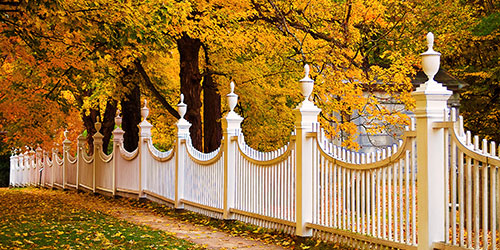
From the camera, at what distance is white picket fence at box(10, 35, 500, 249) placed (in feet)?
22.1

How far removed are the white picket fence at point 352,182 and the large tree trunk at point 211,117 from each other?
2069 millimetres

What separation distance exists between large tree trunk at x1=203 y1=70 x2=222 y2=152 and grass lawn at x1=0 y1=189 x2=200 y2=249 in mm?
4456

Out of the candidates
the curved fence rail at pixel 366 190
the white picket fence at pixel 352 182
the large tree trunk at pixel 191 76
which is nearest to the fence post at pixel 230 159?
the white picket fence at pixel 352 182

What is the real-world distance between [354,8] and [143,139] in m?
5.72

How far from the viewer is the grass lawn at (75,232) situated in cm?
966

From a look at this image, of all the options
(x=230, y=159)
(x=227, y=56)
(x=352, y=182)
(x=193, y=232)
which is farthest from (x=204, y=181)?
(x=227, y=56)

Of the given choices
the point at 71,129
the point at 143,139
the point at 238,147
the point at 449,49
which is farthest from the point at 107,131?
the point at 238,147

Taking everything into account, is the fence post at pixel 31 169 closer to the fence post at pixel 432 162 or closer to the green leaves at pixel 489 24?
the green leaves at pixel 489 24

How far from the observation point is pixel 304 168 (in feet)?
31.3

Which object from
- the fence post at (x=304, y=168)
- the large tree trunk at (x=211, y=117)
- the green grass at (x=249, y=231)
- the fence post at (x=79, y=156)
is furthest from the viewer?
the fence post at (x=79, y=156)

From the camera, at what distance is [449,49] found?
71.9 feet

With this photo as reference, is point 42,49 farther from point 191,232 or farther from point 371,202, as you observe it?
point 371,202

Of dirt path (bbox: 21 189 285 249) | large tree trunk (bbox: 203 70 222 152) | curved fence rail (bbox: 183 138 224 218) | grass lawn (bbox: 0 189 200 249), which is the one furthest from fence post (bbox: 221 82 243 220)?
large tree trunk (bbox: 203 70 222 152)

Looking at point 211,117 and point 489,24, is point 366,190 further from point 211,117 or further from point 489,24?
point 489,24
